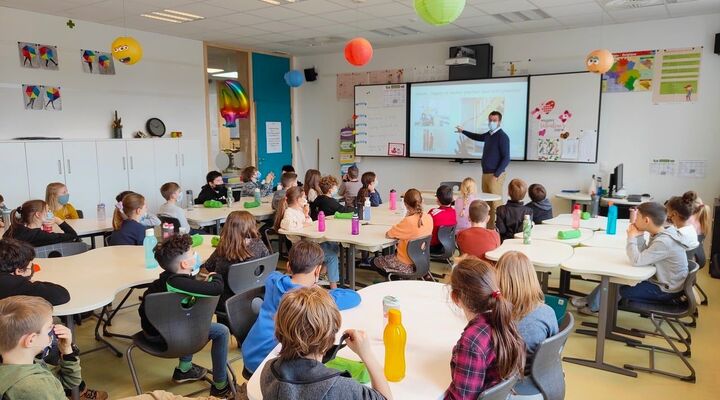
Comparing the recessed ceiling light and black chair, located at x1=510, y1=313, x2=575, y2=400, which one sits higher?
the recessed ceiling light

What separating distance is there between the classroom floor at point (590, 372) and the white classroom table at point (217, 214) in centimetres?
131

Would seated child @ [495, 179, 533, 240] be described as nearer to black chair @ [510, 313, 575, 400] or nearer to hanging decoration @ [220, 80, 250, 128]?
black chair @ [510, 313, 575, 400]

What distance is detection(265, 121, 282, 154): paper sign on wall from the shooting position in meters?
10.1

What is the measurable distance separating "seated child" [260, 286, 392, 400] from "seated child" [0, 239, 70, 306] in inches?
66.1

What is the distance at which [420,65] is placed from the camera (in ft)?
29.2

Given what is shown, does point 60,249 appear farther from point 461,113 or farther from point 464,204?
point 461,113

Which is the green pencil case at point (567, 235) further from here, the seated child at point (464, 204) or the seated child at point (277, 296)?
the seated child at point (277, 296)

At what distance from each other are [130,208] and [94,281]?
135cm

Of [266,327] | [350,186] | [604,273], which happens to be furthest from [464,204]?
[266,327]

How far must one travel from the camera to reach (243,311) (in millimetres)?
2592

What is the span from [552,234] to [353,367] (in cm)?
327

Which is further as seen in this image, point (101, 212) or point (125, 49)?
point (101, 212)

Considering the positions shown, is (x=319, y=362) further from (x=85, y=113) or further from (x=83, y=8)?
(x=85, y=113)

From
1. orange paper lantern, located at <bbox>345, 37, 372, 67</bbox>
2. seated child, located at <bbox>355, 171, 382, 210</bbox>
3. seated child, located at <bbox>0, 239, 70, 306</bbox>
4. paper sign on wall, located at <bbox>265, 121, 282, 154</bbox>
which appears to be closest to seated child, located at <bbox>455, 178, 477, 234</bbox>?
seated child, located at <bbox>355, 171, 382, 210</bbox>
